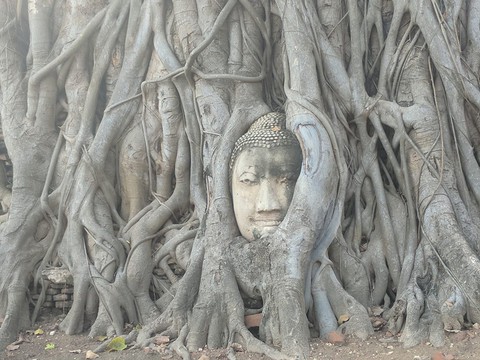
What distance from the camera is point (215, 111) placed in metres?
4.44

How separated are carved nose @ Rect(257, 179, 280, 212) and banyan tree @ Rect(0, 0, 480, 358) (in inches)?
0.4

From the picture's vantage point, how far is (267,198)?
12.8ft

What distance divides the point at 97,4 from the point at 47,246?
2.25 meters

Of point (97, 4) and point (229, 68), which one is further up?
point (97, 4)

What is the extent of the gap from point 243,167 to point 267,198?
30cm

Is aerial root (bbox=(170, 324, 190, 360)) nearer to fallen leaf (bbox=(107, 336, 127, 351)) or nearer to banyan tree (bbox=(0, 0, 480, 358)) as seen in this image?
banyan tree (bbox=(0, 0, 480, 358))

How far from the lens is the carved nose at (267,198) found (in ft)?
12.7

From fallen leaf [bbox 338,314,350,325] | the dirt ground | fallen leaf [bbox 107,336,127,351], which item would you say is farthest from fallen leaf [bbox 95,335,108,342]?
fallen leaf [bbox 338,314,350,325]

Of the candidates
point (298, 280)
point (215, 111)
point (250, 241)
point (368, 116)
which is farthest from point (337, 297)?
point (215, 111)

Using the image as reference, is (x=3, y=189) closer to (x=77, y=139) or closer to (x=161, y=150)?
(x=77, y=139)

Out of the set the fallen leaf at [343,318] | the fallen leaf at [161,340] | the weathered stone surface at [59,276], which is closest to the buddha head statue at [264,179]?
the fallen leaf at [343,318]

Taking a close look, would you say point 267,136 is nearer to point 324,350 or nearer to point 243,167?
point 243,167

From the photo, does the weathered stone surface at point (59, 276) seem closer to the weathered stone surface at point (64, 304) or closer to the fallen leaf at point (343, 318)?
the weathered stone surface at point (64, 304)

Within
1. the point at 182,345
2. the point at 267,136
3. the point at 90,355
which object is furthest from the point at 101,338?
the point at 267,136
